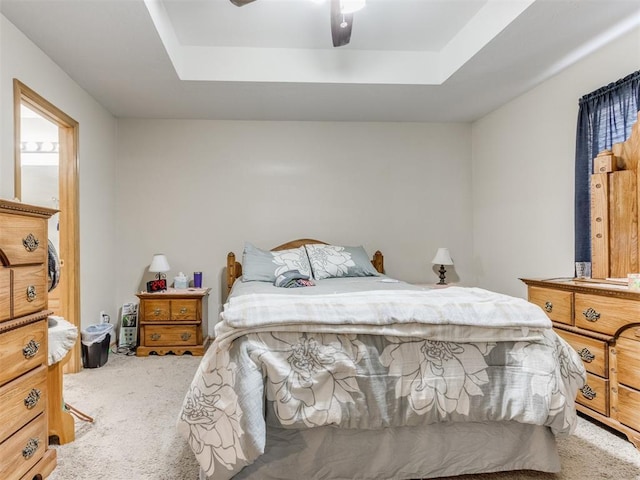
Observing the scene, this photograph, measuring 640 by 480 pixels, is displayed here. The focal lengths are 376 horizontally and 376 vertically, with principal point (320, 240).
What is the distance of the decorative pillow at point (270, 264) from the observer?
322cm

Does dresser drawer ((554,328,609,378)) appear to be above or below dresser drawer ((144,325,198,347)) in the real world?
above

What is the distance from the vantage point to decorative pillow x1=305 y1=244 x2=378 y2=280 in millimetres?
3363

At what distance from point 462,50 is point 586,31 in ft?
2.49

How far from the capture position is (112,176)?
12.5ft

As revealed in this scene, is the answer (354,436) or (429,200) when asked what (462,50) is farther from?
(354,436)

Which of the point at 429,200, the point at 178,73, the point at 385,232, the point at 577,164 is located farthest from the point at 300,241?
the point at 577,164

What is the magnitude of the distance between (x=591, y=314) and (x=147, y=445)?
2.50 metres

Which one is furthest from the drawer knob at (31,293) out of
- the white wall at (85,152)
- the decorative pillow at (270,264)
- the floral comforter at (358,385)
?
the decorative pillow at (270,264)

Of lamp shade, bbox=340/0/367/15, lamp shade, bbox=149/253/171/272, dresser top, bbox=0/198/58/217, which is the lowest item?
lamp shade, bbox=149/253/171/272

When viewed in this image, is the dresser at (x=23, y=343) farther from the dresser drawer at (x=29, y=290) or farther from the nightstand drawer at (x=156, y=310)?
the nightstand drawer at (x=156, y=310)

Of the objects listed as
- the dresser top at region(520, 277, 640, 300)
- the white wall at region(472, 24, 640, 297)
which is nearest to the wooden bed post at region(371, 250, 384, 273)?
the white wall at region(472, 24, 640, 297)

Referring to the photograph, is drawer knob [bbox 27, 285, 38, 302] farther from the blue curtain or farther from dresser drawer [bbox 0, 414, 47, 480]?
the blue curtain

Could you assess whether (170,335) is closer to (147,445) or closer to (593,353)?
(147,445)

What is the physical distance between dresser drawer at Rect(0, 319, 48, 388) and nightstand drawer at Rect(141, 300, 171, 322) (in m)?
1.81
